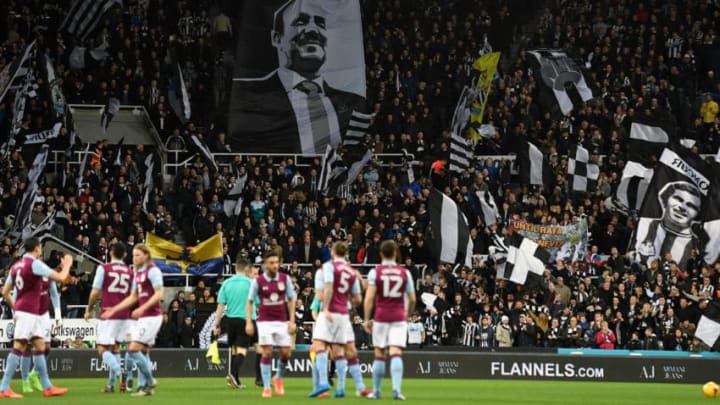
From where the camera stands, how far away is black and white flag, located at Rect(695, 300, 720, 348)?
3278cm

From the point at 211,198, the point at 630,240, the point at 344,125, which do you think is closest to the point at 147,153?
the point at 211,198

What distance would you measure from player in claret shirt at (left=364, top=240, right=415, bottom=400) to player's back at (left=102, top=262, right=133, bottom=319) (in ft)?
14.0

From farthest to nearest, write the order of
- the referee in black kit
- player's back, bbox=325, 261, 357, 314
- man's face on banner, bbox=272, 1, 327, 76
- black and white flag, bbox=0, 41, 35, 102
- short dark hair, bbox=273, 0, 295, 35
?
1. short dark hair, bbox=273, 0, 295, 35
2. man's face on banner, bbox=272, 1, 327, 76
3. black and white flag, bbox=0, 41, 35, 102
4. the referee in black kit
5. player's back, bbox=325, 261, 357, 314

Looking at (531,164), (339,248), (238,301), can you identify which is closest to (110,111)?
(531,164)

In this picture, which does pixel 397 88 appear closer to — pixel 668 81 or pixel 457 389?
pixel 668 81

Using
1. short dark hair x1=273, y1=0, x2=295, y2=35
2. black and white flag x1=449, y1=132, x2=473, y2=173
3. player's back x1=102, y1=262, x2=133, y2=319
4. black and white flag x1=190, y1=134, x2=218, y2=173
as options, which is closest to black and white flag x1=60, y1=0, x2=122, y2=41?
short dark hair x1=273, y1=0, x2=295, y2=35

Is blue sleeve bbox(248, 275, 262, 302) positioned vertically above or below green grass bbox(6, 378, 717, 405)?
above

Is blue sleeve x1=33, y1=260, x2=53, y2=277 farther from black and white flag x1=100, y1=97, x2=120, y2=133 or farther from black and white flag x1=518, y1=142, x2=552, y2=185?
black and white flag x1=518, y1=142, x2=552, y2=185

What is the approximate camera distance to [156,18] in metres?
46.3

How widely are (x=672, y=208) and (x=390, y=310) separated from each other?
1840 cm

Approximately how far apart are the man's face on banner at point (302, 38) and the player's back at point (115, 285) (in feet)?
70.8

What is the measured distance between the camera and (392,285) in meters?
20.3

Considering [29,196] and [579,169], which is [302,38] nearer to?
[579,169]

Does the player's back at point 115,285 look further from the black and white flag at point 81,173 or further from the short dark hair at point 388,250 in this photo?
the black and white flag at point 81,173
